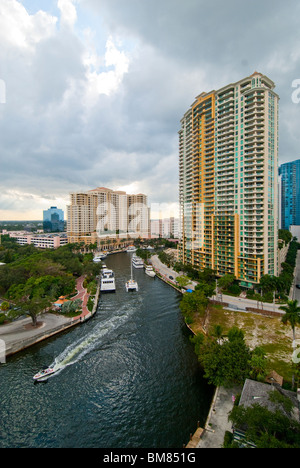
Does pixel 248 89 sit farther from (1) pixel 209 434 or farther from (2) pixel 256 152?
(1) pixel 209 434

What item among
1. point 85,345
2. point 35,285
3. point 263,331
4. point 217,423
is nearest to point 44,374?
point 85,345

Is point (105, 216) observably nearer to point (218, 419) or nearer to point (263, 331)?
point (263, 331)

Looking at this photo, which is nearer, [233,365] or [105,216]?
[233,365]

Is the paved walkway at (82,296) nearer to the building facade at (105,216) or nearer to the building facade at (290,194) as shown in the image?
the building facade at (105,216)

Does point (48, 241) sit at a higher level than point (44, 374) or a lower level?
higher

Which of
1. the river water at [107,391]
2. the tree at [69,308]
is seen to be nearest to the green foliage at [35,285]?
the tree at [69,308]

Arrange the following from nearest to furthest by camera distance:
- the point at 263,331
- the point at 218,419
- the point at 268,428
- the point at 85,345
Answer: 1. the point at 268,428
2. the point at 218,419
3. the point at 85,345
4. the point at 263,331
